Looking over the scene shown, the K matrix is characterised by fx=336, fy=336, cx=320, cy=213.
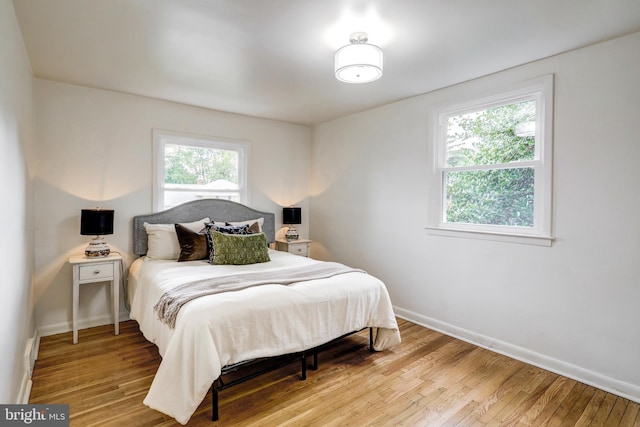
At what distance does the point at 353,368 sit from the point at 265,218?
8.00 ft

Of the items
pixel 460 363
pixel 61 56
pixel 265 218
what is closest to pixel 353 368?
pixel 460 363

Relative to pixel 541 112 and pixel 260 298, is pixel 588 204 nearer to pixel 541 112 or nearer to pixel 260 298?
pixel 541 112

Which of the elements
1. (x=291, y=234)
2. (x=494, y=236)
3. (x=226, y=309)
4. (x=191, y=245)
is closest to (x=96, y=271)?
(x=191, y=245)

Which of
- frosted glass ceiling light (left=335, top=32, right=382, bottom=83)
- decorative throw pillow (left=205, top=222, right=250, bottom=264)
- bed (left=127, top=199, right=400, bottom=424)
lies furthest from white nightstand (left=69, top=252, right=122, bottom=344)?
frosted glass ceiling light (left=335, top=32, right=382, bottom=83)

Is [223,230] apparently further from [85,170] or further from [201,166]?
[85,170]

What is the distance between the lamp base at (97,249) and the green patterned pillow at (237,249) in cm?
102

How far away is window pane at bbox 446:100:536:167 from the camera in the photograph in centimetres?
283

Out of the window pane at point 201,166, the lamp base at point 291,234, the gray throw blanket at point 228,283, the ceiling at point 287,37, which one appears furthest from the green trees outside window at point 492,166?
the window pane at point 201,166

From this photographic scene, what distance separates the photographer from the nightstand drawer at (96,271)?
3088mm

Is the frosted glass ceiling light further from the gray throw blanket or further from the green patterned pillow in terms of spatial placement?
the green patterned pillow

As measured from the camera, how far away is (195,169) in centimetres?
412

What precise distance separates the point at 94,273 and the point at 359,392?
2.60 meters

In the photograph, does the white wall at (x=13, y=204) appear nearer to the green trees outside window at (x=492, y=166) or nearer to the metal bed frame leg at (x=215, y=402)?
the metal bed frame leg at (x=215, y=402)

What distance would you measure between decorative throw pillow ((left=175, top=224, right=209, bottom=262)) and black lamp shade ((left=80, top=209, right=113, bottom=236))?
647 mm
